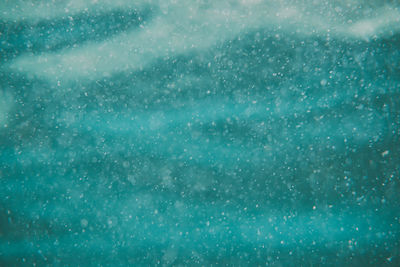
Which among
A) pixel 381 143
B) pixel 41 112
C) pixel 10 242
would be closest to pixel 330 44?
pixel 381 143

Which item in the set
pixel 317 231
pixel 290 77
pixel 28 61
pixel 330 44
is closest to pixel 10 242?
pixel 28 61

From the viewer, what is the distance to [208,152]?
2.62 meters

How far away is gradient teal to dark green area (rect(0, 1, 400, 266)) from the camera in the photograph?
2531mm

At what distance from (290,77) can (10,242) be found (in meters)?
3.75

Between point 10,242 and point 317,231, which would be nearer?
point 317,231

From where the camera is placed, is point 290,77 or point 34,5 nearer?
point 290,77

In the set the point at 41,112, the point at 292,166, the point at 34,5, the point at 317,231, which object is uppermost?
the point at 34,5

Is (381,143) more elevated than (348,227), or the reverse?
(381,143)

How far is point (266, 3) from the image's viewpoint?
2537 mm

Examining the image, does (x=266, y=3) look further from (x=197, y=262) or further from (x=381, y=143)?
(x=197, y=262)

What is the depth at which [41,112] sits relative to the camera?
2688mm

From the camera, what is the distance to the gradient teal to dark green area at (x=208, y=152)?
2531 mm

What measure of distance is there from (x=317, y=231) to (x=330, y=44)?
79.8 inches

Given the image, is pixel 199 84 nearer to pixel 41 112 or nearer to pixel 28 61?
pixel 41 112
